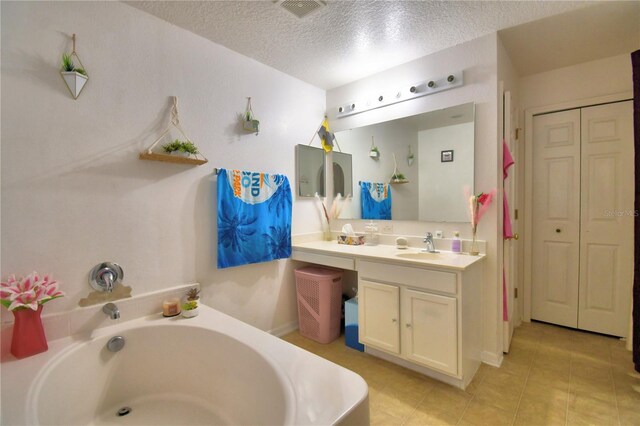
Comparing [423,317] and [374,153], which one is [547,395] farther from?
[374,153]

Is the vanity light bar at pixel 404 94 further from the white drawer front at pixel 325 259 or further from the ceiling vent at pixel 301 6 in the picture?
the white drawer front at pixel 325 259

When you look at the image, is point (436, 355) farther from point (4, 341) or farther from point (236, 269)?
point (4, 341)

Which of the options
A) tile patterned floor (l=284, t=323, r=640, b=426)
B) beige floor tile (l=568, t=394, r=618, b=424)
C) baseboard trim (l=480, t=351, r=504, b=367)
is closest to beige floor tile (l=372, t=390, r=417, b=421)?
tile patterned floor (l=284, t=323, r=640, b=426)

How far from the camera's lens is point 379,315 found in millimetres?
2162

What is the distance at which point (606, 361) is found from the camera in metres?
2.19

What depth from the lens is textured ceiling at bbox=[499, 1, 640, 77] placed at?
1.94 metres

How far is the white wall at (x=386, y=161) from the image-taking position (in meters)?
2.63

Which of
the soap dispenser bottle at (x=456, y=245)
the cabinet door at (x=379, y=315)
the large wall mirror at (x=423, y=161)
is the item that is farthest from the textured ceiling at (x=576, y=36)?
the cabinet door at (x=379, y=315)

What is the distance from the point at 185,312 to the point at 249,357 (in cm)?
62

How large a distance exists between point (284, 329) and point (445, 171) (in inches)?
78.2

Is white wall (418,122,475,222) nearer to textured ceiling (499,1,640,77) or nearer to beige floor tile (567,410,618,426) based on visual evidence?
textured ceiling (499,1,640,77)

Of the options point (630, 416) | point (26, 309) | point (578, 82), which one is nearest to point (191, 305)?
point (26, 309)

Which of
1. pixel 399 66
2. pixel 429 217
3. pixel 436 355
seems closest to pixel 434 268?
pixel 436 355

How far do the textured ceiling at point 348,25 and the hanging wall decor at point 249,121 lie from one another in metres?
0.44
